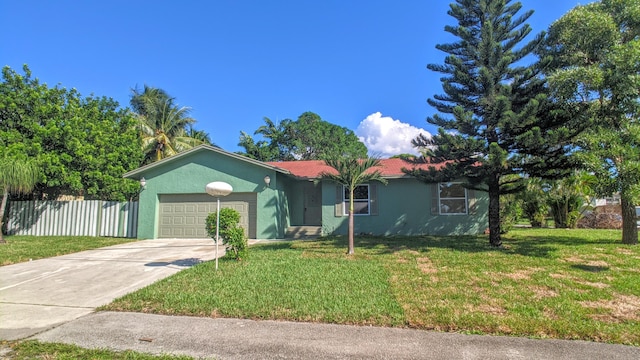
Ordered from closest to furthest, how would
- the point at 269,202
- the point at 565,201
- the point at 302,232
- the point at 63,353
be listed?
1. the point at 63,353
2. the point at 269,202
3. the point at 302,232
4. the point at 565,201

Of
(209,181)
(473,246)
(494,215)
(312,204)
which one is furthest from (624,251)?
(209,181)

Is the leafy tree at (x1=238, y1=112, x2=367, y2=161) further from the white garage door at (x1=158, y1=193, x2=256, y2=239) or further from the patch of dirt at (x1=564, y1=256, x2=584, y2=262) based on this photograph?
the patch of dirt at (x1=564, y1=256, x2=584, y2=262)

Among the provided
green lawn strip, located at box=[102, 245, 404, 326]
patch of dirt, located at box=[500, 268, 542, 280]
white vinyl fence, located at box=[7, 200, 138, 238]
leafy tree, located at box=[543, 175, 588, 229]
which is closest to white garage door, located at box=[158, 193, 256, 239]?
white vinyl fence, located at box=[7, 200, 138, 238]

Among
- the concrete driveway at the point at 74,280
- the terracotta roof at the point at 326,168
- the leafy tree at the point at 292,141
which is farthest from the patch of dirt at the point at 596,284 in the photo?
the leafy tree at the point at 292,141

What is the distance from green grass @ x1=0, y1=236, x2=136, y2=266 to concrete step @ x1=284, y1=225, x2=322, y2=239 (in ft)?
20.6

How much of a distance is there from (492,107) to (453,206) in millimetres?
5251

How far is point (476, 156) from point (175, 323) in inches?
350

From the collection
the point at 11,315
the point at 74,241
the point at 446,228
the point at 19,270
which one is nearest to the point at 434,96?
the point at 446,228

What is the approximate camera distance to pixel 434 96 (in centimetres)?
1064

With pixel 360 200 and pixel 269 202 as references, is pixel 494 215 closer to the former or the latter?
pixel 360 200

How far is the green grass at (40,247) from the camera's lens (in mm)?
8970

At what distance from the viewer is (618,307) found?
15.7 ft

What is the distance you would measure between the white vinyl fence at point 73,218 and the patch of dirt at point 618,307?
14882 mm

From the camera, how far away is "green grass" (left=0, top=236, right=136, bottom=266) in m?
8.97
